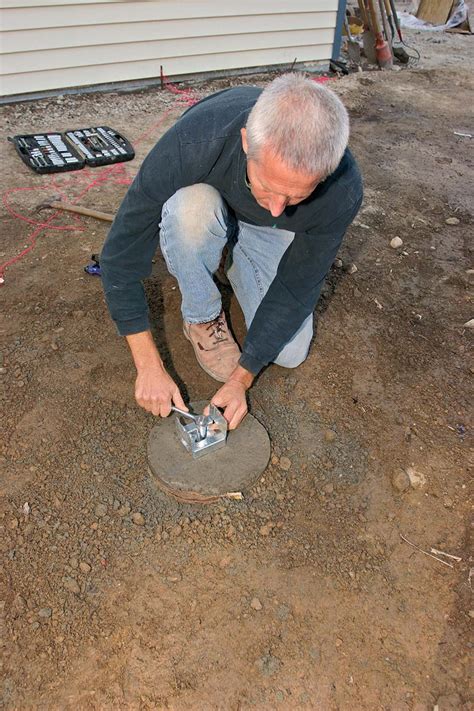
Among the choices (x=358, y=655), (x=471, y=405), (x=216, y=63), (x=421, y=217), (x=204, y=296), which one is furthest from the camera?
(x=216, y=63)

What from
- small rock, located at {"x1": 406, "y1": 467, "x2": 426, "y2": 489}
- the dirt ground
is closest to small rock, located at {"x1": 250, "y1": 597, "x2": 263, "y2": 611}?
the dirt ground

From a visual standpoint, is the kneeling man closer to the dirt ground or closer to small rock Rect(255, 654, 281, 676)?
the dirt ground

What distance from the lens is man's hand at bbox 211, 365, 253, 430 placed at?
7.19ft

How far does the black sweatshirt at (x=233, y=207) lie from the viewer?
1.94 meters

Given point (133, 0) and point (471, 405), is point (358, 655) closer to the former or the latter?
point (471, 405)

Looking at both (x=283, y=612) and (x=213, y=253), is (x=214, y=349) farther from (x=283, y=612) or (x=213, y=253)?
(x=283, y=612)

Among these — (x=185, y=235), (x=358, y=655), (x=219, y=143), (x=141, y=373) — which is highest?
(x=219, y=143)

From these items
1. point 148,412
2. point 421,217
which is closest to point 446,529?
point 148,412

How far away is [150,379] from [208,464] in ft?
1.24

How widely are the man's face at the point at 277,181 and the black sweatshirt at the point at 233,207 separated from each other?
10.9 inches

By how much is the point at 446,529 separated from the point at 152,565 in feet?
3.30

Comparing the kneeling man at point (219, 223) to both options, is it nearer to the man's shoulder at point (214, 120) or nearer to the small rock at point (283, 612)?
the man's shoulder at point (214, 120)

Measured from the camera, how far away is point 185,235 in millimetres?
2113

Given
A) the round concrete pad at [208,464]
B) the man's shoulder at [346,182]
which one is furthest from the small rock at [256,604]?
the man's shoulder at [346,182]
